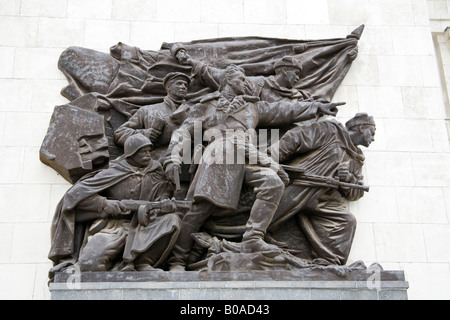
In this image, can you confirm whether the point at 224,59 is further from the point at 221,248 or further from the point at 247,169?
the point at 221,248

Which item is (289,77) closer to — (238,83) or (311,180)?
(238,83)

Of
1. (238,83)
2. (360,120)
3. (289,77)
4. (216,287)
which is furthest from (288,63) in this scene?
(216,287)

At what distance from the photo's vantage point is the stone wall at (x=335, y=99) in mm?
7352

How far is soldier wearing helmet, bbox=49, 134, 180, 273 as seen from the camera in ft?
22.1

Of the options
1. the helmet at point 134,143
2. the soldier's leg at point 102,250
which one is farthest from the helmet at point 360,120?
the soldier's leg at point 102,250

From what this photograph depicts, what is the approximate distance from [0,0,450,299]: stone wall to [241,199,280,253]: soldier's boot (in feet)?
3.64

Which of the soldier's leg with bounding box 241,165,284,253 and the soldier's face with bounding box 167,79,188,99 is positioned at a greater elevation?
the soldier's face with bounding box 167,79,188,99

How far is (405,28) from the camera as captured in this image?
28.5 feet

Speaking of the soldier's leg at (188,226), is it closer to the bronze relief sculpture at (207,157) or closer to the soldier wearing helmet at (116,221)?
the bronze relief sculpture at (207,157)

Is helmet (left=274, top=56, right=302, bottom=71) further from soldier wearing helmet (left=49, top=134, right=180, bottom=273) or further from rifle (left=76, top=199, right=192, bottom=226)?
rifle (left=76, top=199, right=192, bottom=226)

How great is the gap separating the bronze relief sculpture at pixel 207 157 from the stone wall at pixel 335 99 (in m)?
0.28

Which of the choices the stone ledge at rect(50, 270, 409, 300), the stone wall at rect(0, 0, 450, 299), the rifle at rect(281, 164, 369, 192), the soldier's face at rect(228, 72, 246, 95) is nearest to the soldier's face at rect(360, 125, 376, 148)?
the stone wall at rect(0, 0, 450, 299)

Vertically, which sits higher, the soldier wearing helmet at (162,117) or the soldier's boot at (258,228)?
the soldier wearing helmet at (162,117)

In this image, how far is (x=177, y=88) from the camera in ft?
25.3
